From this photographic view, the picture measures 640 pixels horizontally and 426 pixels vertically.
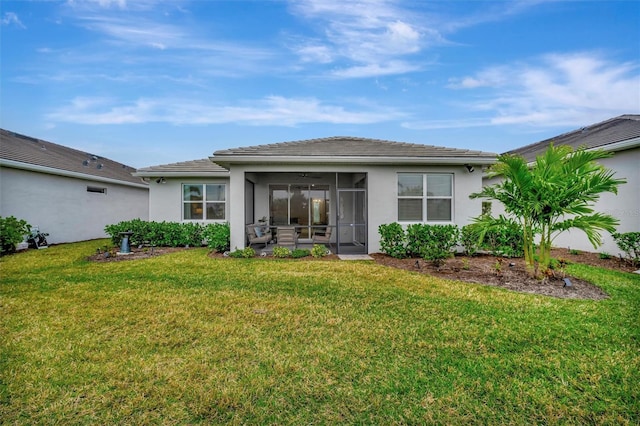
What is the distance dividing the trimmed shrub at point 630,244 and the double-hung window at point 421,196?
4.52 meters

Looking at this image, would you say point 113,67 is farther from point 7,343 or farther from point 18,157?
point 7,343

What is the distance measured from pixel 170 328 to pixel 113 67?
456 inches

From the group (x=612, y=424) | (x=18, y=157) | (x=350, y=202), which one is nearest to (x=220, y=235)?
(x=350, y=202)

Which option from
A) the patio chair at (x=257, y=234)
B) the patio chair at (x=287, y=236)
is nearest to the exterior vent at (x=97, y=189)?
the patio chair at (x=257, y=234)

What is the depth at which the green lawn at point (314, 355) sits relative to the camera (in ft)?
8.76

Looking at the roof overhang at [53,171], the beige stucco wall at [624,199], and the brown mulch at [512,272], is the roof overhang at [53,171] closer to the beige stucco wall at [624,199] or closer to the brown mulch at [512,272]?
the brown mulch at [512,272]

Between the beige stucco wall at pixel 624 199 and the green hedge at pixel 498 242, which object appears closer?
the beige stucco wall at pixel 624 199

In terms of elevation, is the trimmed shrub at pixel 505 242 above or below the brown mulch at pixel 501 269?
above

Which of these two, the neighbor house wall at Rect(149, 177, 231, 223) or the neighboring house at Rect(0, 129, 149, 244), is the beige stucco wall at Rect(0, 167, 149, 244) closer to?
the neighboring house at Rect(0, 129, 149, 244)

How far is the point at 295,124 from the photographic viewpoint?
1788cm

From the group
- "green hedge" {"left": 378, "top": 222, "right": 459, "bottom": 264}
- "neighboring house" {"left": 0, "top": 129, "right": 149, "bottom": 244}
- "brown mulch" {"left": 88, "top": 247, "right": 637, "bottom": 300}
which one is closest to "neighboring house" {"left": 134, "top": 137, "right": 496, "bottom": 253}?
"green hedge" {"left": 378, "top": 222, "right": 459, "bottom": 264}

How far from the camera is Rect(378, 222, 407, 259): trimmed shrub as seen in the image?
1010 cm

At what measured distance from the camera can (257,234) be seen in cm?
1179

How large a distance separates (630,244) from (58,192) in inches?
819
